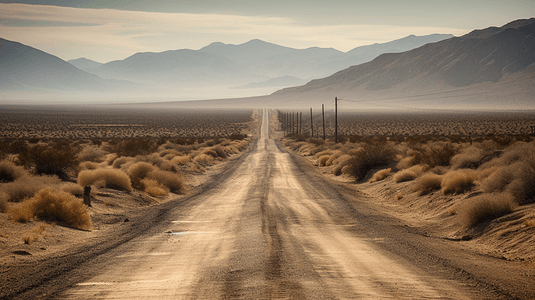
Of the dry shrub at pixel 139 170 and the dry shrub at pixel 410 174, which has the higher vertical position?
the dry shrub at pixel 139 170

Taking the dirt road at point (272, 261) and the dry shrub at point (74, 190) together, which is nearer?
the dirt road at point (272, 261)

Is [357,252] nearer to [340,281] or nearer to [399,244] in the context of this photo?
[399,244]

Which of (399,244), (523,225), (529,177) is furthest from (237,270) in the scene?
(529,177)

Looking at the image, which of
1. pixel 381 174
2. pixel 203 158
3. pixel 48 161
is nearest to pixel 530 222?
pixel 381 174

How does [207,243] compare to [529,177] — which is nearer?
[207,243]

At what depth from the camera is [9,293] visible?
7.66m

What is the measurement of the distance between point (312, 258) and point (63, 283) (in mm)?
4901

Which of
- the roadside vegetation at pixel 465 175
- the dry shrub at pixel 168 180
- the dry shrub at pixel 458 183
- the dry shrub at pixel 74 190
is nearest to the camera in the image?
the roadside vegetation at pixel 465 175

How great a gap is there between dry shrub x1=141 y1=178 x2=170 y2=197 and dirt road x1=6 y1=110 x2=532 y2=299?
4.32 metres

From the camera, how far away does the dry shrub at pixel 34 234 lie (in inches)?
438

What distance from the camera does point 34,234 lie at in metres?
11.6

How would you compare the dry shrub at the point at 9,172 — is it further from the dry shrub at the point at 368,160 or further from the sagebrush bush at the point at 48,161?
the dry shrub at the point at 368,160

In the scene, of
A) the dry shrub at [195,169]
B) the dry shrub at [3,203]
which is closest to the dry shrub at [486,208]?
the dry shrub at [3,203]

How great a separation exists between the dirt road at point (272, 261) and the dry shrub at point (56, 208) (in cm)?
211
